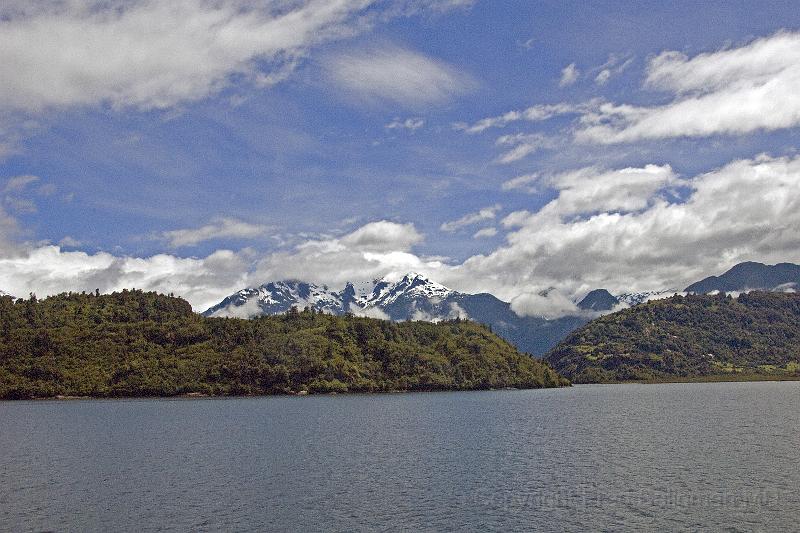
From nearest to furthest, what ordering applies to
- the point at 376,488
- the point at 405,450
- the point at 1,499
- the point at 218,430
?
the point at 1,499, the point at 376,488, the point at 405,450, the point at 218,430

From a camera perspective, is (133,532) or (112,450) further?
(112,450)

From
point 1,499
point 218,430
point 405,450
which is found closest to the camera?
point 1,499

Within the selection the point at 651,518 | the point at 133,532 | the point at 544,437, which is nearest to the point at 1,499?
the point at 133,532

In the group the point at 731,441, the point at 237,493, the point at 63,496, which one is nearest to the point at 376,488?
the point at 237,493

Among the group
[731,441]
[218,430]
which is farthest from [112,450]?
[731,441]

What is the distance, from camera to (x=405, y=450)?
488 ft

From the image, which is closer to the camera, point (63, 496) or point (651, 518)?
point (651, 518)

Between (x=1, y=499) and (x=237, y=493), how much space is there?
3284 centimetres

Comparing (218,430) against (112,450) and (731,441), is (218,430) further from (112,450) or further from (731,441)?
(731,441)

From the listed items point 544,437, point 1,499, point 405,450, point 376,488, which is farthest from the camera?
point 544,437

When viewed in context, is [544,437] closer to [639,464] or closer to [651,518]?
[639,464]

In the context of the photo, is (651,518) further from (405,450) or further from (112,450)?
(112,450)

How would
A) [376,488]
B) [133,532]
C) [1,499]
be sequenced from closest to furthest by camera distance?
[133,532] → [1,499] → [376,488]

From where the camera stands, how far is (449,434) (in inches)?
7077
